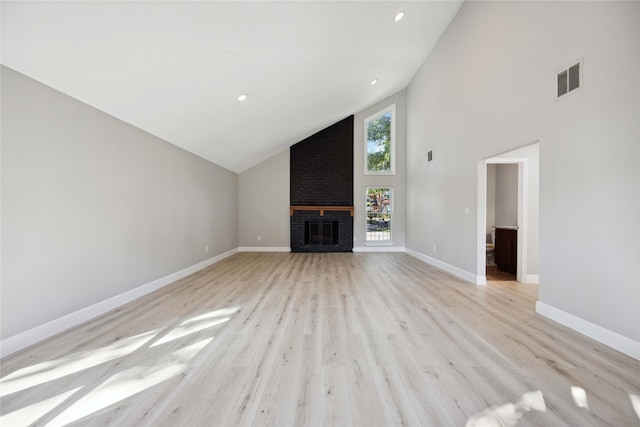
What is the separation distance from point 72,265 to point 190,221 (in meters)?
2.26

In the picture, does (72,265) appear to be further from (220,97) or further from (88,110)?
(220,97)

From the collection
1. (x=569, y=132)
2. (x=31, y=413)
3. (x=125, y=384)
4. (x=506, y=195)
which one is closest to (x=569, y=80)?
(x=569, y=132)

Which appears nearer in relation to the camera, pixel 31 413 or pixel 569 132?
pixel 31 413

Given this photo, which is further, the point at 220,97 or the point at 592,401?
the point at 220,97

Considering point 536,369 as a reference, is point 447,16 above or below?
above

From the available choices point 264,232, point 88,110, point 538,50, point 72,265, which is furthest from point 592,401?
point 264,232

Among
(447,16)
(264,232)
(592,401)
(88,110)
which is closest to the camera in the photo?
(592,401)

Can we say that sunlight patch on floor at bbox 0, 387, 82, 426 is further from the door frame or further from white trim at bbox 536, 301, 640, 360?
the door frame

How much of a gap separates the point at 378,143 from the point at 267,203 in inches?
145

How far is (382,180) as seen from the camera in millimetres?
7594

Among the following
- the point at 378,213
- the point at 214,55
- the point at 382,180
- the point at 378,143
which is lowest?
the point at 378,213

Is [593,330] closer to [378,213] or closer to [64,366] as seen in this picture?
[64,366]

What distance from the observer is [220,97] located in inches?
140

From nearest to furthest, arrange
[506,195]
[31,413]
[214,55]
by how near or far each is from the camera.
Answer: [31,413] < [214,55] < [506,195]
